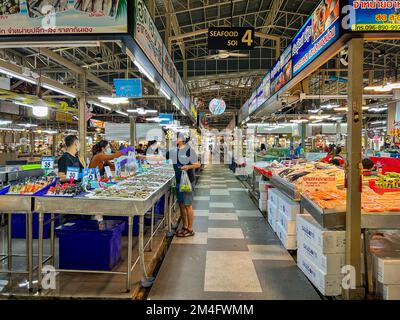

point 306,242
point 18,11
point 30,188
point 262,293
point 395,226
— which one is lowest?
point 262,293

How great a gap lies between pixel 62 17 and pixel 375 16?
10.1 feet

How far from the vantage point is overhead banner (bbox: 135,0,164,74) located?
3665mm

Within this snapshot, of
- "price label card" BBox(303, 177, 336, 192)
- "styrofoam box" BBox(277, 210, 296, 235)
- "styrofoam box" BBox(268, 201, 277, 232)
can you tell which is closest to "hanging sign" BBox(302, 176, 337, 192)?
"price label card" BBox(303, 177, 336, 192)

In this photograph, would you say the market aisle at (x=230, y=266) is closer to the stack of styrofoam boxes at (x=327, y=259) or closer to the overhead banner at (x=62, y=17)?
the stack of styrofoam boxes at (x=327, y=259)

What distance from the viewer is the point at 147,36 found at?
4.21 m

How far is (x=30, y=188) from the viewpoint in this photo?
391 cm

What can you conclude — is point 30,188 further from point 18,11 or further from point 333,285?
point 333,285

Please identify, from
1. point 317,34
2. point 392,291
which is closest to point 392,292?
point 392,291

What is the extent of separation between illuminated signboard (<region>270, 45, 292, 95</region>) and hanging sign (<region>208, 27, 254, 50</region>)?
2.36 feet

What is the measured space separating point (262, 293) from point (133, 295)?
4.82 ft

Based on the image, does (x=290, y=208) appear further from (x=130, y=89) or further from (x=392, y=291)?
(x=130, y=89)

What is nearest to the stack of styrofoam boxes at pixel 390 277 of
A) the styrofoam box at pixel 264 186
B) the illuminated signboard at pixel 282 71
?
the illuminated signboard at pixel 282 71
